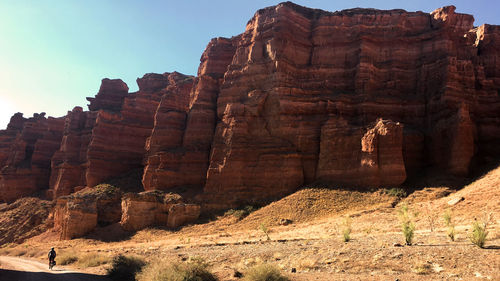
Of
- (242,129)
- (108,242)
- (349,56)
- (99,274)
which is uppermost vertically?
(349,56)

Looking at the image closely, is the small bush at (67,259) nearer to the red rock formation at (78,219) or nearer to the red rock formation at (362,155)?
the red rock formation at (78,219)

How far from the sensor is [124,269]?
49.6 ft

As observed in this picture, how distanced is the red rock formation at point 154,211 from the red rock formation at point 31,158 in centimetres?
3794

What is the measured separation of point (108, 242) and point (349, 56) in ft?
104

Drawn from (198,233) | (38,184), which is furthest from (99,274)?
(38,184)

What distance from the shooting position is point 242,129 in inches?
1406

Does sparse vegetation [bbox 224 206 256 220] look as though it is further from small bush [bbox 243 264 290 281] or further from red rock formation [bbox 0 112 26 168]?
red rock formation [bbox 0 112 26 168]

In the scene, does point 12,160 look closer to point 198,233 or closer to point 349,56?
point 198,233

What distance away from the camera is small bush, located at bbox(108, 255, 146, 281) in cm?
1487

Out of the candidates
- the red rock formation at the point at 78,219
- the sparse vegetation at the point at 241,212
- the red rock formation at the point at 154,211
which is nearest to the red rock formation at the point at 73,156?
the red rock formation at the point at 78,219

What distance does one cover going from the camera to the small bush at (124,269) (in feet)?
48.8

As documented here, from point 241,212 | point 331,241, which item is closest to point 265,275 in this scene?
point 331,241

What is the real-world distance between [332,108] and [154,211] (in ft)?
67.9

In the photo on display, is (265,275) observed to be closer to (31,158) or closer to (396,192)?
(396,192)
